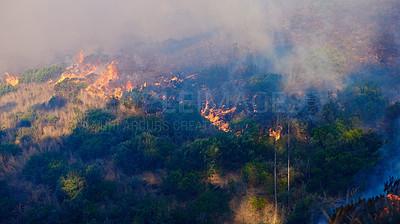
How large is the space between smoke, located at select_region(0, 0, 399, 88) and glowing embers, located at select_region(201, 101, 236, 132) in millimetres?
3739

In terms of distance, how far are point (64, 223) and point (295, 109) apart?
918 centimetres

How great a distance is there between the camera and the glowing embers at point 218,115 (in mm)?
13000

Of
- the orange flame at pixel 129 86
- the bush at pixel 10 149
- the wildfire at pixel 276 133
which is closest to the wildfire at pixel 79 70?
the orange flame at pixel 129 86

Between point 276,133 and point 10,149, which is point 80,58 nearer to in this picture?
point 10,149

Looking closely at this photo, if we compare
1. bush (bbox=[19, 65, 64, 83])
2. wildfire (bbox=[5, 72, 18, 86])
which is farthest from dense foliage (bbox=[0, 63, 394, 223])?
wildfire (bbox=[5, 72, 18, 86])

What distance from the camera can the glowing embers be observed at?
13.0 meters

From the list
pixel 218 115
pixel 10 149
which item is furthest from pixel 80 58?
pixel 218 115

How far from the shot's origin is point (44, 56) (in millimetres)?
23438

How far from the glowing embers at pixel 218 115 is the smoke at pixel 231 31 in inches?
147

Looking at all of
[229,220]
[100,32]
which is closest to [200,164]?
[229,220]

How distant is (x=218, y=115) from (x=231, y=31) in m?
8.33

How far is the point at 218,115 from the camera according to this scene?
1354cm

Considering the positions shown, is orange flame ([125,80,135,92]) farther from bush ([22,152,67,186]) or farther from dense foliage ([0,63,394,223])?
bush ([22,152,67,186])

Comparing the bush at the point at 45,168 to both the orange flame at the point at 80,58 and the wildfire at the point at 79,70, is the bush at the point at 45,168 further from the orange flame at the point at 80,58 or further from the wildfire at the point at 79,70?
the orange flame at the point at 80,58
